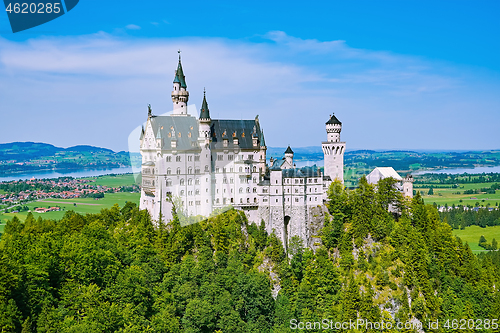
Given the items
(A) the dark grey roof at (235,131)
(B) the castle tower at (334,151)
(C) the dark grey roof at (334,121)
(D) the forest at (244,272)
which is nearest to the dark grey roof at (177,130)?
(A) the dark grey roof at (235,131)

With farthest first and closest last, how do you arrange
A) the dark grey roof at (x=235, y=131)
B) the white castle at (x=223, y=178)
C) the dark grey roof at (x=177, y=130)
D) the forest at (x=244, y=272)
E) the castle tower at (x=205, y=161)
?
the dark grey roof at (x=235, y=131)
the castle tower at (x=205, y=161)
the dark grey roof at (x=177, y=130)
the white castle at (x=223, y=178)
the forest at (x=244, y=272)

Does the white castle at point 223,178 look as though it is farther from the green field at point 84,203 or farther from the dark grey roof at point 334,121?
the green field at point 84,203

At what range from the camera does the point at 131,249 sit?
71562 mm

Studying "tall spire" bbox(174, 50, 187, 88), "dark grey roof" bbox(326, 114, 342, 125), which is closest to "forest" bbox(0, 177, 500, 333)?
"dark grey roof" bbox(326, 114, 342, 125)

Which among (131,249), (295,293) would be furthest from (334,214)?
(131,249)

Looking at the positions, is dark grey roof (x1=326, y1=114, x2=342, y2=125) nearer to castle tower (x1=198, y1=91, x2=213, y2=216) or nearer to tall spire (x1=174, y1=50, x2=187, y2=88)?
castle tower (x1=198, y1=91, x2=213, y2=216)

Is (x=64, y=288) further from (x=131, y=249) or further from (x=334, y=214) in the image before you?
(x=334, y=214)

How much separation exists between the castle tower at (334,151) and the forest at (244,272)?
2.80 meters

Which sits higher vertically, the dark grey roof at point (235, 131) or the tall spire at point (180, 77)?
the tall spire at point (180, 77)

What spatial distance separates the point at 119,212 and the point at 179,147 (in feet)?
57.4

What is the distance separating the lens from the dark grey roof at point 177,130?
3002 inches

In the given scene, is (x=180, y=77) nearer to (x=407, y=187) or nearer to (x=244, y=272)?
(x=244, y=272)

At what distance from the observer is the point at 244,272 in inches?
2815

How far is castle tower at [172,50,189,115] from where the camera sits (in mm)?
84188
